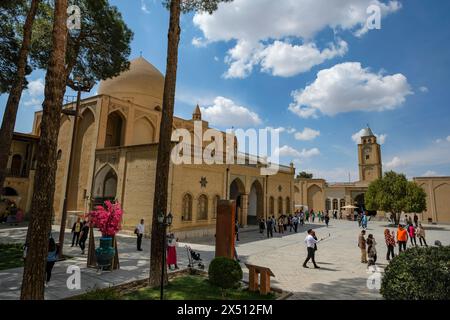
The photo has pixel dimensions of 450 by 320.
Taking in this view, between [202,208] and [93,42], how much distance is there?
12.2 meters

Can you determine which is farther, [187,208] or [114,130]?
[114,130]

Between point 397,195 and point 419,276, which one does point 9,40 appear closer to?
point 419,276

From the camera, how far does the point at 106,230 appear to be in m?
9.66

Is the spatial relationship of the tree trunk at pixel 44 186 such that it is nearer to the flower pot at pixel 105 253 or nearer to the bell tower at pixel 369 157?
the flower pot at pixel 105 253

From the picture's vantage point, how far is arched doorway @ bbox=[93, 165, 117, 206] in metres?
21.6

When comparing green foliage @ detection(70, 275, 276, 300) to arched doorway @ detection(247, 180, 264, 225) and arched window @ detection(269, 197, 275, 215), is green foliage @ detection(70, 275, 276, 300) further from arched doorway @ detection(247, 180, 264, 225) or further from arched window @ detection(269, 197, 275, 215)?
arched window @ detection(269, 197, 275, 215)

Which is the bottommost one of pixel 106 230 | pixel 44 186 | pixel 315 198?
pixel 106 230

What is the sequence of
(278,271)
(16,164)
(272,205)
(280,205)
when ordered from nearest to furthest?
(278,271) → (16,164) → (272,205) → (280,205)

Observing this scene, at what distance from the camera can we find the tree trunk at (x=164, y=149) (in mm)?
7875

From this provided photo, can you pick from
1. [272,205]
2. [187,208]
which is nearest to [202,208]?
[187,208]

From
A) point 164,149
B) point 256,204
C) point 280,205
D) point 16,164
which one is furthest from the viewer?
point 280,205

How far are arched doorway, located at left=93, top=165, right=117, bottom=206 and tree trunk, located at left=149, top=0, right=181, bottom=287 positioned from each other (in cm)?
1452

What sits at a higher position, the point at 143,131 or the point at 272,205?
the point at 143,131
